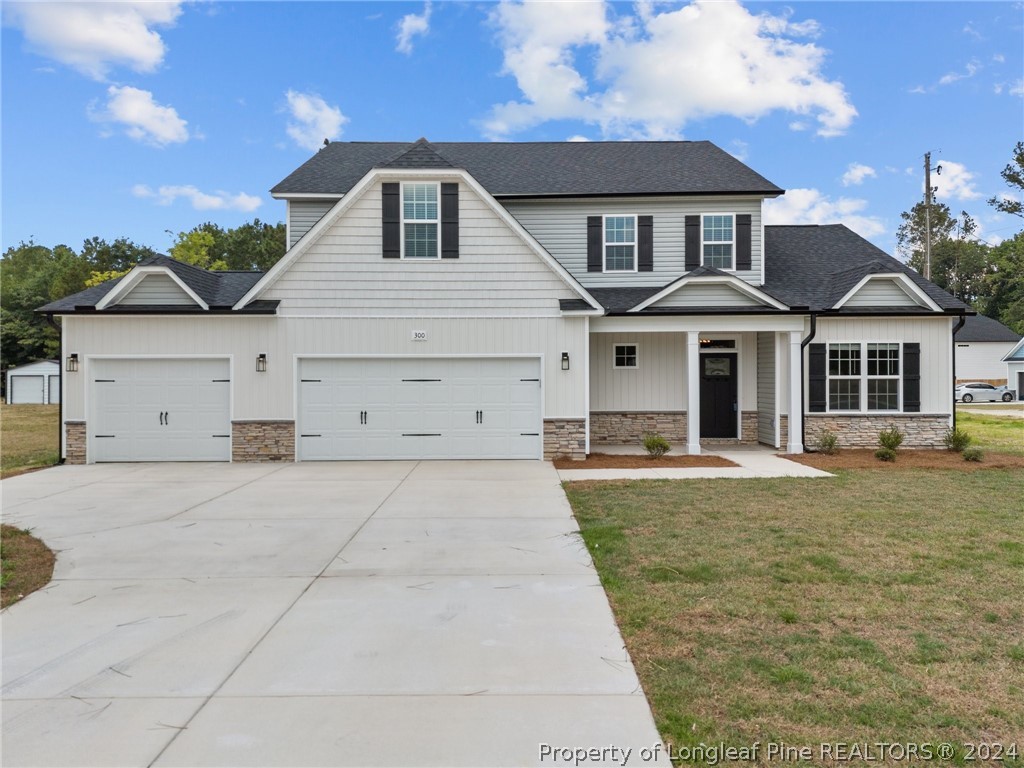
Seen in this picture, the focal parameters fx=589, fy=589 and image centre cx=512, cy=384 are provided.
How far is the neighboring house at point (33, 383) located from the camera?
1255 inches

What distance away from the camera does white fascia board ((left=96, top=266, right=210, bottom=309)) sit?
40.8 feet

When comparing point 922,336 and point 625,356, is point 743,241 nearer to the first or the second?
point 625,356

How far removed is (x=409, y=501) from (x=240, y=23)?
1296cm

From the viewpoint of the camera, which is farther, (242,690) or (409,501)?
(409,501)

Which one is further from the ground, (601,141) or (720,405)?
(601,141)

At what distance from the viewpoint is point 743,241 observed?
14.7m

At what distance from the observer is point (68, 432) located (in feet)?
41.0

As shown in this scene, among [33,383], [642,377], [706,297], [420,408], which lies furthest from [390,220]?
[33,383]

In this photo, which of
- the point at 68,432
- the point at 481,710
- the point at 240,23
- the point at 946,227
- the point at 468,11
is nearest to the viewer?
the point at 481,710

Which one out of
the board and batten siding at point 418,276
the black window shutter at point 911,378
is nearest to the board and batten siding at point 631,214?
the board and batten siding at point 418,276

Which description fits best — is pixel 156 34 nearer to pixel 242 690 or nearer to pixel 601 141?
pixel 601 141

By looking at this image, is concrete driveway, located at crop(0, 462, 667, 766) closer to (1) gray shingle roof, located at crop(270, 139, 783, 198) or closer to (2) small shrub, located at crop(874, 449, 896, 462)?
(2) small shrub, located at crop(874, 449, 896, 462)

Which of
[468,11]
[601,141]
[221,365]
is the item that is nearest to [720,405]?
[601,141]

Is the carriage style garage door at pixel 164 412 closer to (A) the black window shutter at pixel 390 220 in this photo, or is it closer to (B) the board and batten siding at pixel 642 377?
(A) the black window shutter at pixel 390 220
